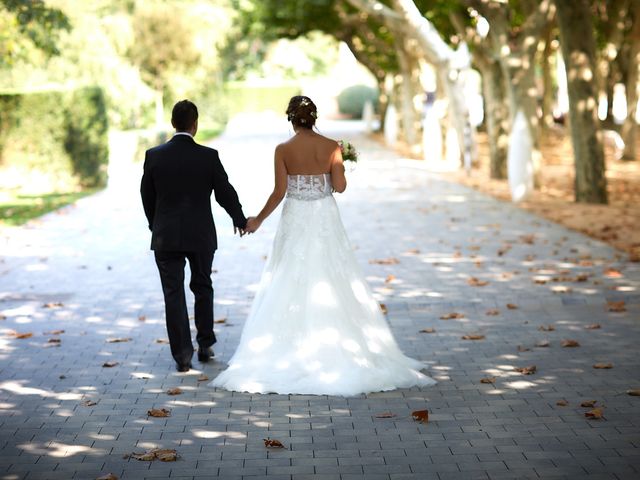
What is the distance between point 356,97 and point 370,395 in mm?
67205

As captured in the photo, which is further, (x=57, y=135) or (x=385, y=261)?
(x=57, y=135)

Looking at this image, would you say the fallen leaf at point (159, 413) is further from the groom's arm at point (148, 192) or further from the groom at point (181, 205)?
the groom's arm at point (148, 192)

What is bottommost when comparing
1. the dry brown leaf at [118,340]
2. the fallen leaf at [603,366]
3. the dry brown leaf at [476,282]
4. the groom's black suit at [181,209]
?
the fallen leaf at [603,366]

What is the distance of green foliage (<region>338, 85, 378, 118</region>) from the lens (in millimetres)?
73000

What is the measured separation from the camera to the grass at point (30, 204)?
60.1 ft

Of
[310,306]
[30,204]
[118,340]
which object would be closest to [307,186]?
[310,306]

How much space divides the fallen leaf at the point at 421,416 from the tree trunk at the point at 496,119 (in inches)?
745

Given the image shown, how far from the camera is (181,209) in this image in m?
7.60

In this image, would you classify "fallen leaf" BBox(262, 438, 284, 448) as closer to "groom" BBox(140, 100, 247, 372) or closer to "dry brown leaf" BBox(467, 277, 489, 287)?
"groom" BBox(140, 100, 247, 372)

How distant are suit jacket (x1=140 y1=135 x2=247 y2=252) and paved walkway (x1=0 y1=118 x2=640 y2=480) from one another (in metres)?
1.05

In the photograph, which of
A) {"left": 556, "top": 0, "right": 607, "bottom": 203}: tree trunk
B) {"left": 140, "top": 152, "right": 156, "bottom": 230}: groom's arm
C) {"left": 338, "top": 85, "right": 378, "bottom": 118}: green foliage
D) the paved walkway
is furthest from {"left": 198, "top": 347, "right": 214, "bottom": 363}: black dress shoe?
{"left": 338, "top": 85, "right": 378, "bottom": 118}: green foliage

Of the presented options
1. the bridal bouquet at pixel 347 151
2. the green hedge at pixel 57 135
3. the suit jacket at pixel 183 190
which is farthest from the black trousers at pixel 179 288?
the green hedge at pixel 57 135

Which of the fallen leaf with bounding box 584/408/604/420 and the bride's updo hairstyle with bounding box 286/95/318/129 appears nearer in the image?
the fallen leaf with bounding box 584/408/604/420

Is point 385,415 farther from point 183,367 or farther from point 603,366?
point 603,366
